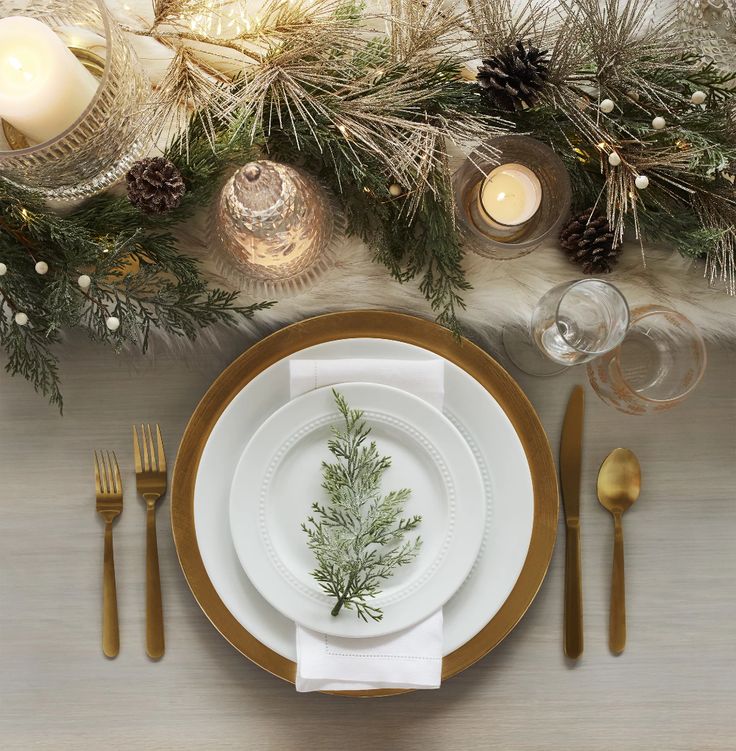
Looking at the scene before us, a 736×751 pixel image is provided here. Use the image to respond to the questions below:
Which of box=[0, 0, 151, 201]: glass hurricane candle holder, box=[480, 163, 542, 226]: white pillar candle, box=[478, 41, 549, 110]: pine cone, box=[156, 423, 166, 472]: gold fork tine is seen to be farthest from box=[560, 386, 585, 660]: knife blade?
box=[0, 0, 151, 201]: glass hurricane candle holder

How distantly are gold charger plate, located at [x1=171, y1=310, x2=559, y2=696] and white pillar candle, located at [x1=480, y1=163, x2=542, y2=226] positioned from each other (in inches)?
6.3

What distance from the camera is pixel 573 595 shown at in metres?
0.87

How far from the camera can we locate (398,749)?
0.89 metres

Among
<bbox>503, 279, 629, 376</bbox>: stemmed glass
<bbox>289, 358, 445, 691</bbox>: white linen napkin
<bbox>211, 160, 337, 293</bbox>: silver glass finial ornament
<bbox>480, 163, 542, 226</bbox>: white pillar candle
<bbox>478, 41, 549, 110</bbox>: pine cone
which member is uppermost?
<bbox>478, 41, 549, 110</bbox>: pine cone

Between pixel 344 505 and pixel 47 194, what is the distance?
0.49m

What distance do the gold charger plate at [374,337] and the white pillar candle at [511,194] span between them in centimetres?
16

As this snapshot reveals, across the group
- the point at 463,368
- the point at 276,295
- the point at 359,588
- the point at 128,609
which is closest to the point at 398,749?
the point at 359,588

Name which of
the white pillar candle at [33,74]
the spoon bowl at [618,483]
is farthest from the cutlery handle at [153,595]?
the spoon bowl at [618,483]

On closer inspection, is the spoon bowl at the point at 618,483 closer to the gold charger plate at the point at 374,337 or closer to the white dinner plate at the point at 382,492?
the gold charger plate at the point at 374,337

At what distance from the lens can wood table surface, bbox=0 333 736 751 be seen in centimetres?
88

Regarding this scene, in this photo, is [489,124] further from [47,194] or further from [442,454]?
[47,194]

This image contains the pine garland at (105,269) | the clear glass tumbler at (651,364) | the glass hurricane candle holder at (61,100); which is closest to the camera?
the glass hurricane candle holder at (61,100)

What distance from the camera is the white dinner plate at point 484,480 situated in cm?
82

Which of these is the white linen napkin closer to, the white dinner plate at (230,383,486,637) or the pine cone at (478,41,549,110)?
the white dinner plate at (230,383,486,637)
